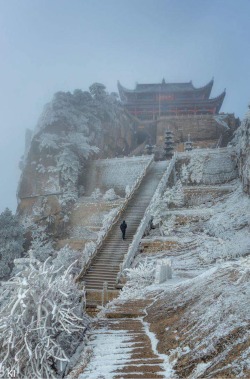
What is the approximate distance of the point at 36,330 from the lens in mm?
4523

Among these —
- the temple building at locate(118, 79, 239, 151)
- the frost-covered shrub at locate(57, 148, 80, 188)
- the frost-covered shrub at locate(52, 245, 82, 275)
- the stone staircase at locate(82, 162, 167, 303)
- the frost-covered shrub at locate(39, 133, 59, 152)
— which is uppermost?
the temple building at locate(118, 79, 239, 151)

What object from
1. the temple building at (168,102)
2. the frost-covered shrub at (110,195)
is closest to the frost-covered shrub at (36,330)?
the frost-covered shrub at (110,195)

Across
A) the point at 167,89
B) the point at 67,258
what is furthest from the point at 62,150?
the point at 167,89

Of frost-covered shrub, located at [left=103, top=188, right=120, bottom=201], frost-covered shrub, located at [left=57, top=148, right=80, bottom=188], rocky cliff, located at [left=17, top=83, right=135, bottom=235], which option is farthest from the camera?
frost-covered shrub, located at [left=57, top=148, right=80, bottom=188]

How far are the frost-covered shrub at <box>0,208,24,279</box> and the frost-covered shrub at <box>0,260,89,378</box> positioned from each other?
19512mm

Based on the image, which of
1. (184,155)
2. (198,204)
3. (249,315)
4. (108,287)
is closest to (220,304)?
(249,315)

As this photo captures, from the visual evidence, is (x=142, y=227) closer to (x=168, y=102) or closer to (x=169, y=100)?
(x=168, y=102)

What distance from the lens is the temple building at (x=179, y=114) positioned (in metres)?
44.0

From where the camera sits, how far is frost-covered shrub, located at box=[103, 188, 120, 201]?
88.0ft

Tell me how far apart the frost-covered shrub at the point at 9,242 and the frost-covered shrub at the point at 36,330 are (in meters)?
19.5

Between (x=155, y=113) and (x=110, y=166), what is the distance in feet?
77.4

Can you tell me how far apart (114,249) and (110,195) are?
34.0 ft

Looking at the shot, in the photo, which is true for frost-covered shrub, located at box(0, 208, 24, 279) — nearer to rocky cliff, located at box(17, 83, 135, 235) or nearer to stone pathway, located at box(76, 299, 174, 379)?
rocky cliff, located at box(17, 83, 135, 235)

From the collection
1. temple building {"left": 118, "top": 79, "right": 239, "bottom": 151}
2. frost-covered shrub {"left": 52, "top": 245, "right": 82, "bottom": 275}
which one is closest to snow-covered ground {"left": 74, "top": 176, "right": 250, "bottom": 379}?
frost-covered shrub {"left": 52, "top": 245, "right": 82, "bottom": 275}
